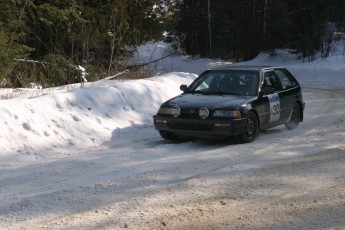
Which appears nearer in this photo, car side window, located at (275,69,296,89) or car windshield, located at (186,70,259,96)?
car windshield, located at (186,70,259,96)

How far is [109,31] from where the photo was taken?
20.8 metres

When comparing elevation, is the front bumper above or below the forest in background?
below

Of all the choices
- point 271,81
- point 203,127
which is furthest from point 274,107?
point 203,127

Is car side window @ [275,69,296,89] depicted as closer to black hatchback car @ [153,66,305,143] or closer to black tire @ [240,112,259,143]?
black hatchback car @ [153,66,305,143]

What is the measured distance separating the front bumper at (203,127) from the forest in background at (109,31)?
19.6ft

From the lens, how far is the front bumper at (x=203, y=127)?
9.40 meters

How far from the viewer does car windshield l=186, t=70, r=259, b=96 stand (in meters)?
10.5

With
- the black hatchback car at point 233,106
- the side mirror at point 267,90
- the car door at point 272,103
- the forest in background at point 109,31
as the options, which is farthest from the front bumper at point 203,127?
the forest in background at point 109,31

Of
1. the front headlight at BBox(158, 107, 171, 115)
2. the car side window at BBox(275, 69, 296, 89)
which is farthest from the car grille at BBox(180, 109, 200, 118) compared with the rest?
the car side window at BBox(275, 69, 296, 89)

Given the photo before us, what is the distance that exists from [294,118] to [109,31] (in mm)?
10881

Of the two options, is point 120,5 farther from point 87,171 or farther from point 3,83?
point 87,171

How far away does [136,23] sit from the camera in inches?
893

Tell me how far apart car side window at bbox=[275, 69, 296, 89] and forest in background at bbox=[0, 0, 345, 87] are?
22.5 ft

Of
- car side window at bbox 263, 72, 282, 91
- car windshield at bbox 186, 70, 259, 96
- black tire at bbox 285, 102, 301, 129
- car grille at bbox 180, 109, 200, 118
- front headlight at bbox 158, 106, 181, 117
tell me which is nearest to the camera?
car grille at bbox 180, 109, 200, 118
